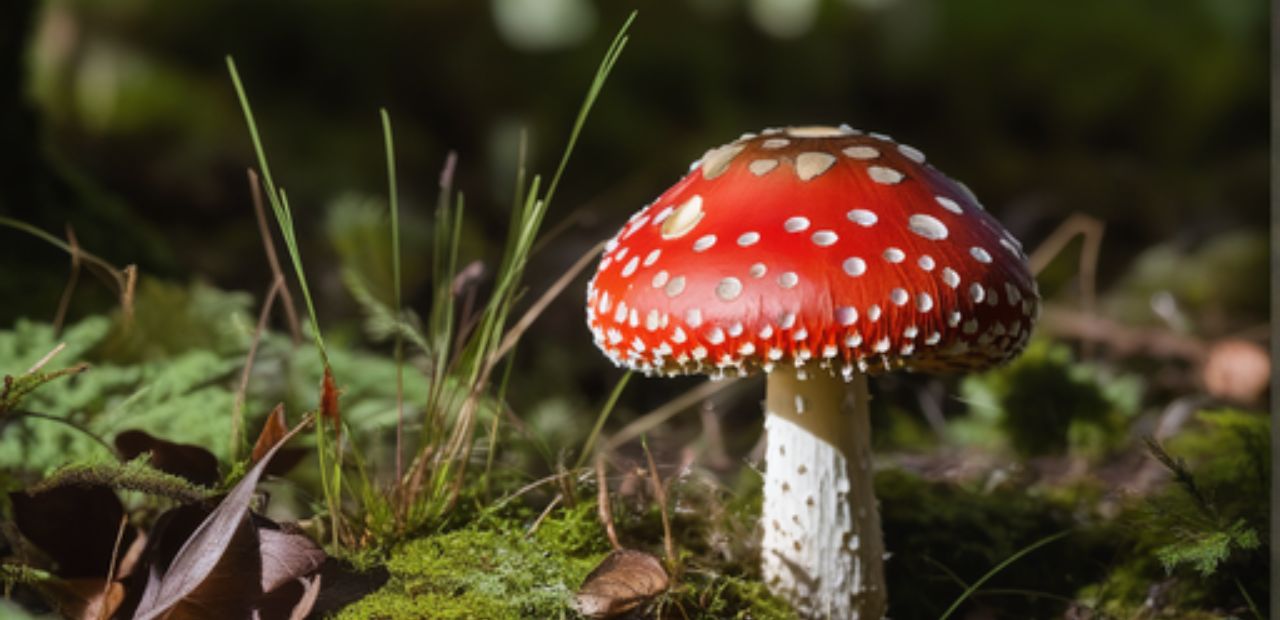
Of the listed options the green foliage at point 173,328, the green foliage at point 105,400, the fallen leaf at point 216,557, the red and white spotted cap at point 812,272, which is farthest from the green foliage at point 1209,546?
the green foliage at point 173,328

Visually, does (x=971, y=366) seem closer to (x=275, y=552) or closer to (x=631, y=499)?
(x=631, y=499)

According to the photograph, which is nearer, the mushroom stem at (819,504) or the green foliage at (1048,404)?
the mushroom stem at (819,504)

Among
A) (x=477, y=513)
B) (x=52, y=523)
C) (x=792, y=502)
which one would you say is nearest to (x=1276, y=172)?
Result: (x=792, y=502)

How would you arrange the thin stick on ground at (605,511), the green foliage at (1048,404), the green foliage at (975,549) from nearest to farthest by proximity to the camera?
the thin stick on ground at (605,511), the green foliage at (975,549), the green foliage at (1048,404)

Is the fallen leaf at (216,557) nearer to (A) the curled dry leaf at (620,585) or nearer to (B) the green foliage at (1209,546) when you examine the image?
(A) the curled dry leaf at (620,585)

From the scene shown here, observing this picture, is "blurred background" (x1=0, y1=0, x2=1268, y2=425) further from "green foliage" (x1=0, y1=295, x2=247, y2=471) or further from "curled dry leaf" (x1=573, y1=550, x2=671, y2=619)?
"curled dry leaf" (x1=573, y1=550, x2=671, y2=619)
